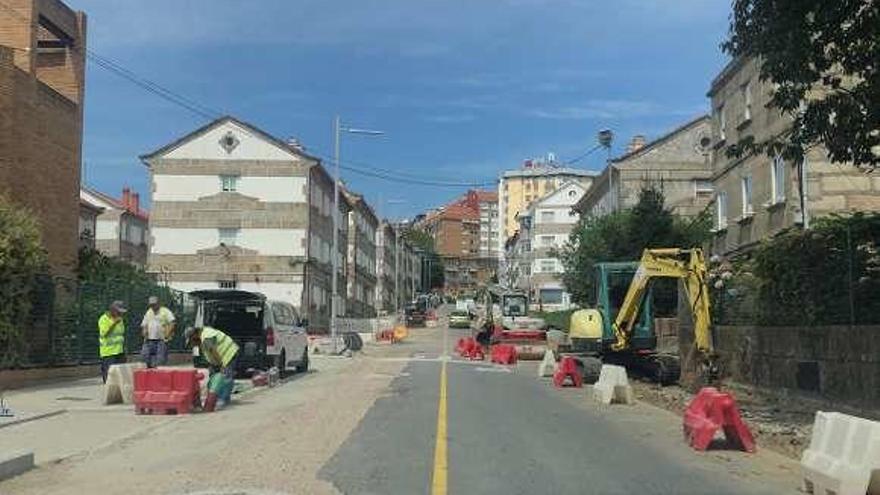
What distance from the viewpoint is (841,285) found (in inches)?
675

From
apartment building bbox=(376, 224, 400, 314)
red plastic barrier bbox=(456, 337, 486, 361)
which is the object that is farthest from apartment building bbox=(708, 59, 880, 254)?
apartment building bbox=(376, 224, 400, 314)

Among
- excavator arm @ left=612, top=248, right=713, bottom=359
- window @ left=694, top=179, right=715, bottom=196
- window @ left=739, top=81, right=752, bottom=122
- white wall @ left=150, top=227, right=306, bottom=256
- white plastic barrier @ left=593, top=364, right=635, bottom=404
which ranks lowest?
white plastic barrier @ left=593, top=364, right=635, bottom=404

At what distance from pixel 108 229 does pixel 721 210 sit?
58.9 m

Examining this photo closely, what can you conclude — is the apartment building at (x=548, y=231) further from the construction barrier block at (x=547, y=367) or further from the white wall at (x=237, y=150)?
the construction barrier block at (x=547, y=367)

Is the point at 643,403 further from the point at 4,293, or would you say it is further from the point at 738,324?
the point at 4,293

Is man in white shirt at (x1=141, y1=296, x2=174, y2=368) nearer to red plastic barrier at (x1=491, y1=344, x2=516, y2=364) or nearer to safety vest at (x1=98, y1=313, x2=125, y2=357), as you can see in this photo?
safety vest at (x1=98, y1=313, x2=125, y2=357)

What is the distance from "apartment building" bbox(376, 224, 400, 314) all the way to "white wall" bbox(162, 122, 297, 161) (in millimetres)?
51912

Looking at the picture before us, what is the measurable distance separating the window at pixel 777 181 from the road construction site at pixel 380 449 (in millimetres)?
13681

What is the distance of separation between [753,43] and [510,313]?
119 feet

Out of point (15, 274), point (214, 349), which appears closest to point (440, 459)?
point (214, 349)

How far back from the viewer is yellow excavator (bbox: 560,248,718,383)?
23219 millimetres

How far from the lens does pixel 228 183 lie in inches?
2516

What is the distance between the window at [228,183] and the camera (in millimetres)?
63828

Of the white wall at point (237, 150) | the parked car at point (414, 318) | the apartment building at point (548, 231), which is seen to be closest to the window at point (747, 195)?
the white wall at point (237, 150)
